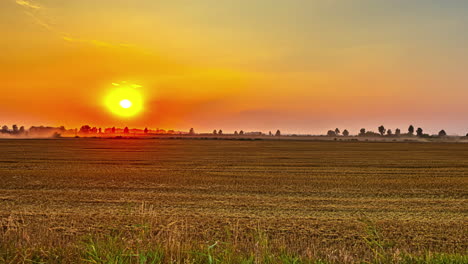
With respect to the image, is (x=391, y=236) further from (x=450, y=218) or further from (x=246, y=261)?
(x=246, y=261)

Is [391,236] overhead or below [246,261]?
below

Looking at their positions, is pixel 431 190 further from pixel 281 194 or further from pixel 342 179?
pixel 281 194

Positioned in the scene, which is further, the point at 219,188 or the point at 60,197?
the point at 219,188

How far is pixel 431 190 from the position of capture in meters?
20.1

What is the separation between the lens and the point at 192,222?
12156 mm

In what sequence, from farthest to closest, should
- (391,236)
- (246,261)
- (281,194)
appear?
(281,194), (391,236), (246,261)

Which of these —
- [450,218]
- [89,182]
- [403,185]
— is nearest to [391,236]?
[450,218]

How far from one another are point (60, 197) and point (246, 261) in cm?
1366

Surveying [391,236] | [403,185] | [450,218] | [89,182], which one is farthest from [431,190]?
[89,182]

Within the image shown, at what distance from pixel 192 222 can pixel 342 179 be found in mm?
15161

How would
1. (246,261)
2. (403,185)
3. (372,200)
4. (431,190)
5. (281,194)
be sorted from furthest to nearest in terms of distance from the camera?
(403,185)
(431,190)
(281,194)
(372,200)
(246,261)

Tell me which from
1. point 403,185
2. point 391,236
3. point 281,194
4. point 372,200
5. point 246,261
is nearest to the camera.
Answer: point 246,261

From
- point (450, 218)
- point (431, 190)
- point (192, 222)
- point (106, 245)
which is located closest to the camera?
point (106, 245)

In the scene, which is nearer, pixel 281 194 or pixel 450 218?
pixel 450 218
